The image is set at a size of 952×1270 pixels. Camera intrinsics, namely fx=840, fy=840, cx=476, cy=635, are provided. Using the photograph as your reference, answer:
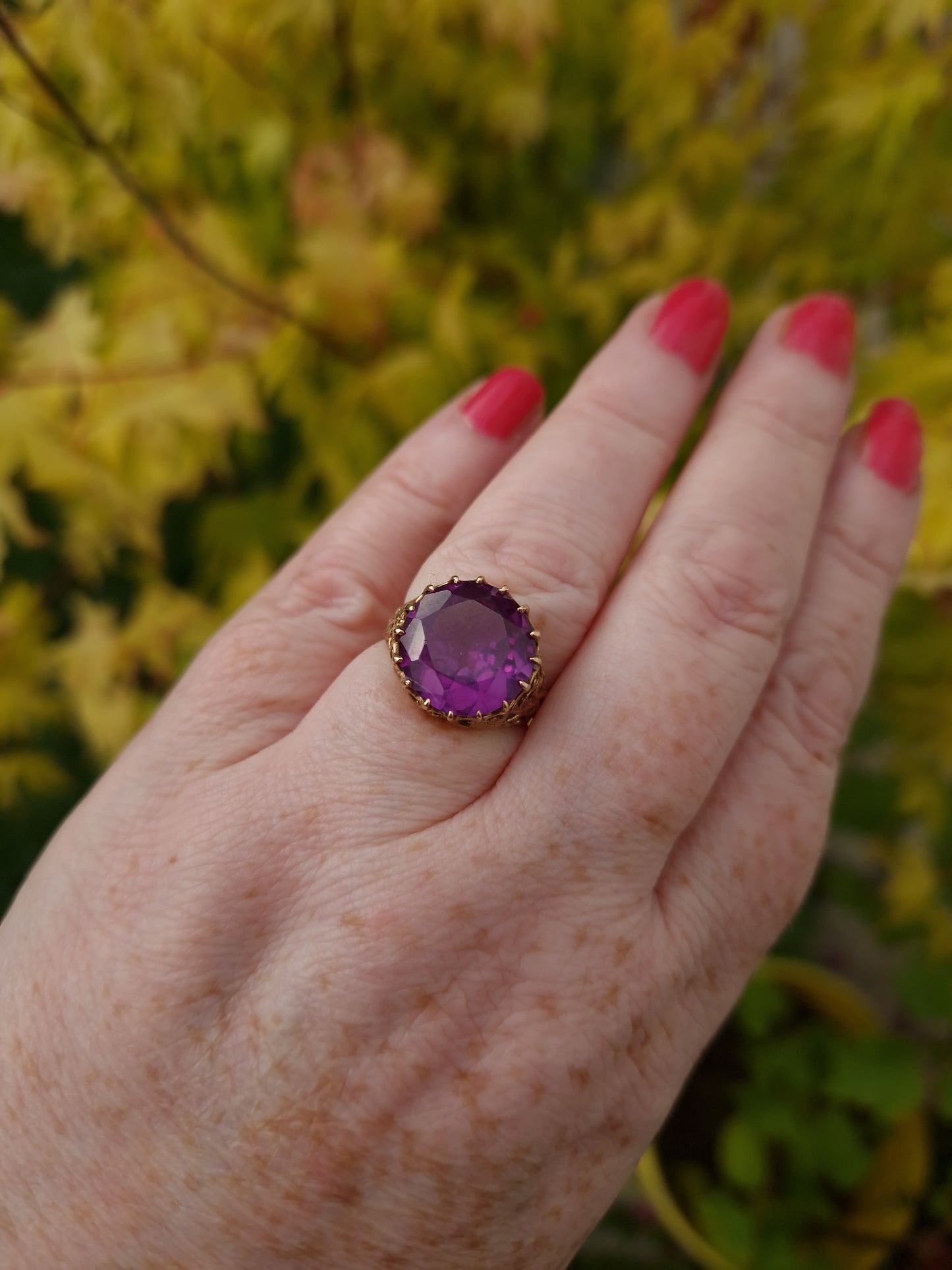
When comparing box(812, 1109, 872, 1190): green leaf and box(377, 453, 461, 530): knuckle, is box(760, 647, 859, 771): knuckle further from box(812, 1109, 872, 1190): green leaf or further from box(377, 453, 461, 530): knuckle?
box(812, 1109, 872, 1190): green leaf

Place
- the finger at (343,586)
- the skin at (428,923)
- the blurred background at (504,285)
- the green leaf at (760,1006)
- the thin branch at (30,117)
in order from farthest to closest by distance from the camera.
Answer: the green leaf at (760,1006) → the blurred background at (504,285) → the thin branch at (30,117) → the finger at (343,586) → the skin at (428,923)

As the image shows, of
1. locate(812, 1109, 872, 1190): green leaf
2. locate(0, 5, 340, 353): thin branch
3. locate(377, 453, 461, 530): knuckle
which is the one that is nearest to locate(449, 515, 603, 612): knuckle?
locate(377, 453, 461, 530): knuckle

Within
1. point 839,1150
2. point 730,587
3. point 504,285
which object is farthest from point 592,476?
point 839,1150

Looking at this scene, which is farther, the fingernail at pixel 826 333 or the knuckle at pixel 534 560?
the fingernail at pixel 826 333

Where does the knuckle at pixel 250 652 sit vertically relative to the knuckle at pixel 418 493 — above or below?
below

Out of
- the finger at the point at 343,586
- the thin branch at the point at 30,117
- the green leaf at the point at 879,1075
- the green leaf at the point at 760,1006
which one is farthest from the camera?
the green leaf at the point at 760,1006

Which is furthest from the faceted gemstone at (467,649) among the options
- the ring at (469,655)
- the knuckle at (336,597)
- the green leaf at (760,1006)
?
the green leaf at (760,1006)

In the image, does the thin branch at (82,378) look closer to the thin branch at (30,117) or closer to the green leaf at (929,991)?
the thin branch at (30,117)

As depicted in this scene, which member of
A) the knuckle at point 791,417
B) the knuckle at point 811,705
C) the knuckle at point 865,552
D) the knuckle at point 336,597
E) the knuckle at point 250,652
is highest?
the knuckle at point 791,417
